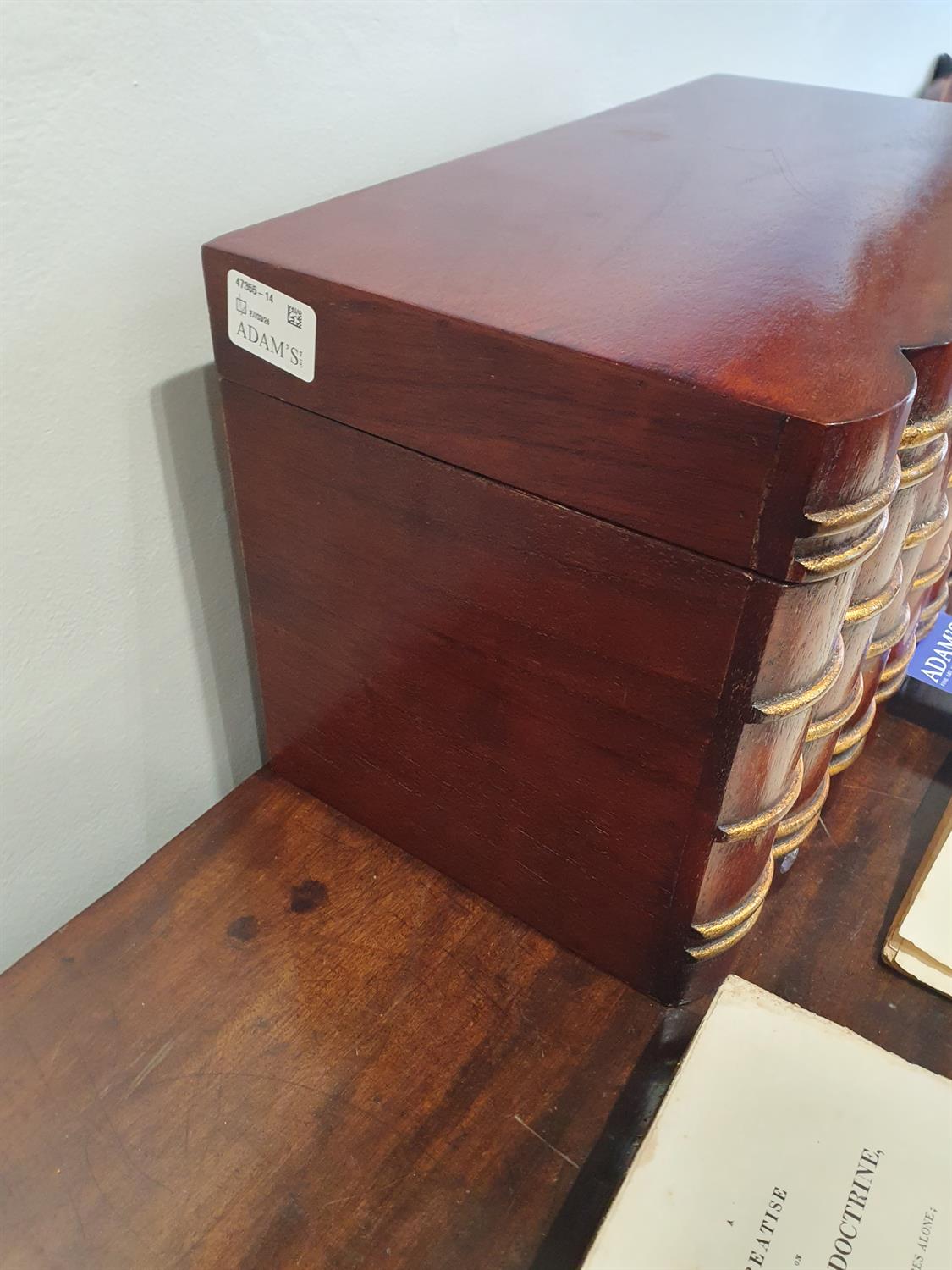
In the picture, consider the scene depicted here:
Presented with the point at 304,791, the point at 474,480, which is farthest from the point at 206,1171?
the point at 474,480

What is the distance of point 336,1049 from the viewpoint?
20.2 inches

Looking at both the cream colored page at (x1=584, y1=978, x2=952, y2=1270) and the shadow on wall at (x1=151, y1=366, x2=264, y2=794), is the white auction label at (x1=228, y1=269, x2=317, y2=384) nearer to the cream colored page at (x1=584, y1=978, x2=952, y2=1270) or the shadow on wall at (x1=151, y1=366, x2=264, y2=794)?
the shadow on wall at (x1=151, y1=366, x2=264, y2=794)

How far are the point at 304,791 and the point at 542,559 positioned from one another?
30 cm

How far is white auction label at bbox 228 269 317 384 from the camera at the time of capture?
46 centimetres

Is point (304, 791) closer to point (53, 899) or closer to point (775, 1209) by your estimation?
point (53, 899)

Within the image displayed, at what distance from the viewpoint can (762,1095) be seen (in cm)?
47

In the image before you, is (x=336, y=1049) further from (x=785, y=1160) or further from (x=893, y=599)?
(x=893, y=599)

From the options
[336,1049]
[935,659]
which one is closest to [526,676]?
[336,1049]

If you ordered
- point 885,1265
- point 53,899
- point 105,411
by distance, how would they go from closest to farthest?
point 885,1265 < point 105,411 < point 53,899

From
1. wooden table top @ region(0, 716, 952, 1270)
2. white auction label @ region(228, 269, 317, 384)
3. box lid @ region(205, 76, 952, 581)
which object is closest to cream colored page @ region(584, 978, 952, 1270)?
wooden table top @ region(0, 716, 952, 1270)

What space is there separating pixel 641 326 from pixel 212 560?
1.18ft

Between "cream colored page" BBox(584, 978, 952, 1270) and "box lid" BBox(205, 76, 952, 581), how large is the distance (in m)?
0.25

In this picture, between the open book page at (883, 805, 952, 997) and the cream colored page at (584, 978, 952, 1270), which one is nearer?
the cream colored page at (584, 978, 952, 1270)

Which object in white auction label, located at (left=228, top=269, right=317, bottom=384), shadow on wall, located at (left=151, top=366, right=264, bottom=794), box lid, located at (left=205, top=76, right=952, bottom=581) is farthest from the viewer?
shadow on wall, located at (left=151, top=366, right=264, bottom=794)
